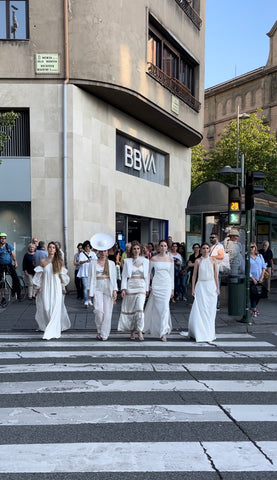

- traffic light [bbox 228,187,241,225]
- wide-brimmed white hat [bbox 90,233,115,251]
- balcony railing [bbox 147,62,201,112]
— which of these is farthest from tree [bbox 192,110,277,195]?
wide-brimmed white hat [bbox 90,233,115,251]

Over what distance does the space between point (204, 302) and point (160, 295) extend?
838mm

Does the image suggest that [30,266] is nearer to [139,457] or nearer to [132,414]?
[132,414]

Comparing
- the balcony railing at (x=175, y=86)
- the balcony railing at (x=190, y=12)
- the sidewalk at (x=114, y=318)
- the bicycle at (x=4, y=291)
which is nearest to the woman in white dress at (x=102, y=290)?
the sidewalk at (x=114, y=318)

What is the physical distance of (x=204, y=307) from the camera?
26.5ft

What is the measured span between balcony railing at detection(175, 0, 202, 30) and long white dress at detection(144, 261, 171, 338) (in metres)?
15.7

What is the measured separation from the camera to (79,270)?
39.4ft

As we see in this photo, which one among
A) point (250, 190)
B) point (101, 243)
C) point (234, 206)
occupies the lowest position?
point (101, 243)

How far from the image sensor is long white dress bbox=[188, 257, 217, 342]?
26.2 feet

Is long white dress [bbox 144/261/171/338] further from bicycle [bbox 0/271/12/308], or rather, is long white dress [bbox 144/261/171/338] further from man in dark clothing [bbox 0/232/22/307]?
man in dark clothing [bbox 0/232/22/307]

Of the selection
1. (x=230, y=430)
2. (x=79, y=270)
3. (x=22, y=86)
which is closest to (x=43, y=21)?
(x=22, y=86)

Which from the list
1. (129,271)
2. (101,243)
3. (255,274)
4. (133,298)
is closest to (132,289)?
(133,298)

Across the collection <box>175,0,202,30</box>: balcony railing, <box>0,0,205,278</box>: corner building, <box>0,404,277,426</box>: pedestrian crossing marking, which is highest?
<box>175,0,202,30</box>: balcony railing

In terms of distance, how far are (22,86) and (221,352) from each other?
11549mm

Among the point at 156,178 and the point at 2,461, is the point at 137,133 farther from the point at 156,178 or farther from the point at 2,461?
the point at 2,461
